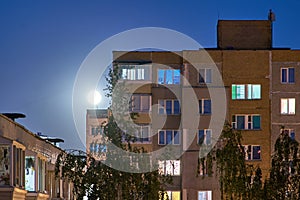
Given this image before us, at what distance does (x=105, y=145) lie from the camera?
98.7ft

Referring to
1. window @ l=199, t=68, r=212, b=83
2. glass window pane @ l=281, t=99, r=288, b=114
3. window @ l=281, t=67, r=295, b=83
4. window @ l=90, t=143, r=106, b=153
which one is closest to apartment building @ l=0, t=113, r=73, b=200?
window @ l=90, t=143, r=106, b=153

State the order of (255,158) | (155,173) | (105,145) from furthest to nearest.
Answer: (255,158) → (155,173) → (105,145)

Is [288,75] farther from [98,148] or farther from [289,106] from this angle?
[98,148]

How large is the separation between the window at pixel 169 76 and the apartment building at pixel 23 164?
1685 cm

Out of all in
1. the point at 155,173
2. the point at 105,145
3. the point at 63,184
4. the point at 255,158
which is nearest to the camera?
the point at 105,145

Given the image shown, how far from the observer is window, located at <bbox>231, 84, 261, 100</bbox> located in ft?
227

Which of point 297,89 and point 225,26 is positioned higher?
point 225,26

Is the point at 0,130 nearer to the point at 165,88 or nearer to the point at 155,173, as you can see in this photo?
the point at 155,173

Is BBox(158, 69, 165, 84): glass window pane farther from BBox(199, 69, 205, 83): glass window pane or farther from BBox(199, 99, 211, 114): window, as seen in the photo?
BBox(199, 99, 211, 114): window

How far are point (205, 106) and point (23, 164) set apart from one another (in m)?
30.5

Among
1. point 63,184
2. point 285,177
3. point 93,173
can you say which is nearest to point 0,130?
point 93,173

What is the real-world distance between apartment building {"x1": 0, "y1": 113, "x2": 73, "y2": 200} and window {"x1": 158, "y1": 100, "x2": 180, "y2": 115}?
15.1 m

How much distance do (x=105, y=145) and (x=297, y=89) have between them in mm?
41025

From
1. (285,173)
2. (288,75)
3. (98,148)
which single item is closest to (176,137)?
(288,75)
